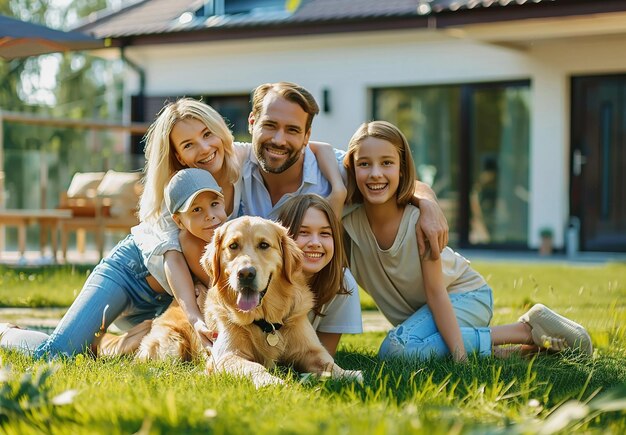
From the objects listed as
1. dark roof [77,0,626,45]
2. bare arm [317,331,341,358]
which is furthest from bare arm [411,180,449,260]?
dark roof [77,0,626,45]

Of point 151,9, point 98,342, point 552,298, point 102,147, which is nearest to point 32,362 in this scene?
point 98,342

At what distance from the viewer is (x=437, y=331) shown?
465 cm

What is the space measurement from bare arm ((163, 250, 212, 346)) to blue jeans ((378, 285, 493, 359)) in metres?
0.90

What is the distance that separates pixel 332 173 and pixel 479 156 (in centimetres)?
977

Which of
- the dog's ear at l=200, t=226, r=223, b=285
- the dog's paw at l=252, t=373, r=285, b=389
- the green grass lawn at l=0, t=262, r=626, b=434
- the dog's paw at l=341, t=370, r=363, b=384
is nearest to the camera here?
the green grass lawn at l=0, t=262, r=626, b=434

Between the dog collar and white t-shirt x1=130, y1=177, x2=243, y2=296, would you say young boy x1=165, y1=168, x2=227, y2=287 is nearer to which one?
white t-shirt x1=130, y1=177, x2=243, y2=296

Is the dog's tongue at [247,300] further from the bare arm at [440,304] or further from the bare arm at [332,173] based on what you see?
the bare arm at [440,304]

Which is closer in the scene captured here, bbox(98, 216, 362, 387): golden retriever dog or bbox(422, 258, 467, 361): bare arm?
bbox(98, 216, 362, 387): golden retriever dog

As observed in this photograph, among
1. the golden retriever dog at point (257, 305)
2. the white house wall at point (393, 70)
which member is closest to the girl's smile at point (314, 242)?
the golden retriever dog at point (257, 305)

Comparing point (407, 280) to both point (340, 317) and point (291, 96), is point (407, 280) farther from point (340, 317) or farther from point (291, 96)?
point (291, 96)

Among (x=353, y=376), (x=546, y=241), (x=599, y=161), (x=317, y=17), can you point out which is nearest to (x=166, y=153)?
(x=353, y=376)

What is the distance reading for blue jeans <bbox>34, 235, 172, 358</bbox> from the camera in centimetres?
457

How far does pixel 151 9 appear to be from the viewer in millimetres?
17688

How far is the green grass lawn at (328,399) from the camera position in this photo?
2658 mm
